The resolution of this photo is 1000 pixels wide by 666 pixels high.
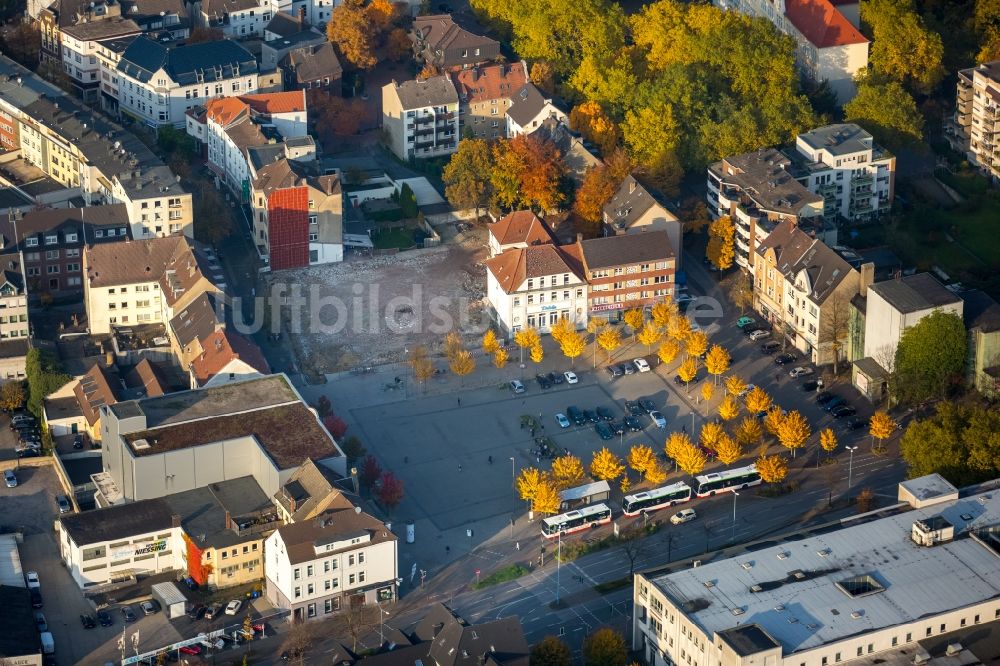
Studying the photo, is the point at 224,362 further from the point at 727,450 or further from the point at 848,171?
the point at 848,171

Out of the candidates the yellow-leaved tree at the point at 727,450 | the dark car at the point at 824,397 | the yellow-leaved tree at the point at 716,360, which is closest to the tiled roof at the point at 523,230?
the yellow-leaved tree at the point at 716,360

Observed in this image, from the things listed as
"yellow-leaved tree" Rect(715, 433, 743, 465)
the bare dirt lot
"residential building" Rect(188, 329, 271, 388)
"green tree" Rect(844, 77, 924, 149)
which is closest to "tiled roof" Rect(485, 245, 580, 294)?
the bare dirt lot

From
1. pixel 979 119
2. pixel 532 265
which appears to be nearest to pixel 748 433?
pixel 532 265

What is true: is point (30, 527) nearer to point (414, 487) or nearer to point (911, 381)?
point (414, 487)

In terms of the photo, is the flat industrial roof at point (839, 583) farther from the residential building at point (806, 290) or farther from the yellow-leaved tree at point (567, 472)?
the residential building at point (806, 290)

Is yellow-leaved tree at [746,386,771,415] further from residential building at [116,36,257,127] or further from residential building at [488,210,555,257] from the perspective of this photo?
residential building at [116,36,257,127]

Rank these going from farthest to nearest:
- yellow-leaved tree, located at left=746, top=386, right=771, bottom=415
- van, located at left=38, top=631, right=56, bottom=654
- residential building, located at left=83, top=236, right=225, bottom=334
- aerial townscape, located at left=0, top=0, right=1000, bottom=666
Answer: residential building, located at left=83, top=236, right=225, bottom=334 < yellow-leaved tree, located at left=746, top=386, right=771, bottom=415 < aerial townscape, located at left=0, top=0, right=1000, bottom=666 < van, located at left=38, top=631, right=56, bottom=654

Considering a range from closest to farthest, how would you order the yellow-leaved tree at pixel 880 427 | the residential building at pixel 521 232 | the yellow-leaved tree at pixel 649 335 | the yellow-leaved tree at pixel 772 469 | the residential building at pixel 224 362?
the yellow-leaved tree at pixel 772 469 < the yellow-leaved tree at pixel 880 427 < the residential building at pixel 224 362 < the yellow-leaved tree at pixel 649 335 < the residential building at pixel 521 232
